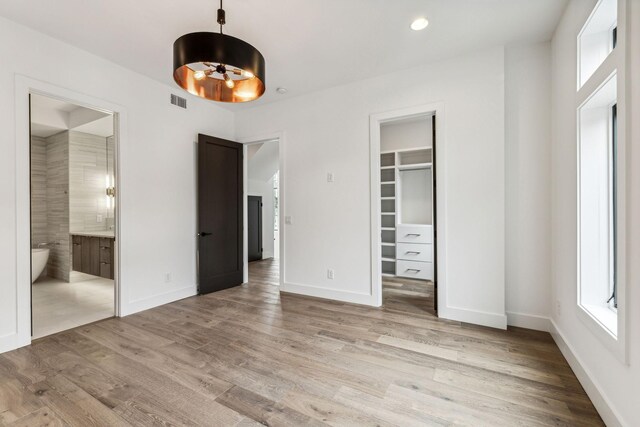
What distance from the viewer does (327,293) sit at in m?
3.82

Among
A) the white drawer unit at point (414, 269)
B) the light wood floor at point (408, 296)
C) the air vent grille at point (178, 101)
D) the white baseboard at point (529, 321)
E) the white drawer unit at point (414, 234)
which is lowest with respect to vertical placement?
the light wood floor at point (408, 296)

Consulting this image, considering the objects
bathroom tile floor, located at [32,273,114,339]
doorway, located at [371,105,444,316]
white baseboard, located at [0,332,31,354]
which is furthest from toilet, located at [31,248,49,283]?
doorway, located at [371,105,444,316]

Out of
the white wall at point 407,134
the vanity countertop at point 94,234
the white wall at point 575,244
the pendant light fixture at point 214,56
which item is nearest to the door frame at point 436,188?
the white wall at point 575,244

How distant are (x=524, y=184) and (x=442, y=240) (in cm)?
97

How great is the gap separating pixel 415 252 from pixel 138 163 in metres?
4.25

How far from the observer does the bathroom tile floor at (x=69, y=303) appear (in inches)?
117

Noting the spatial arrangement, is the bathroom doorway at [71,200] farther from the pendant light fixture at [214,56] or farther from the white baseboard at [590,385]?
the white baseboard at [590,385]

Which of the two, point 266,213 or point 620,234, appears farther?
point 266,213

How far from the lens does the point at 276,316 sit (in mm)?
3180

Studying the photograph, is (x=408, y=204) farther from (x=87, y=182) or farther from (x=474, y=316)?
(x=87, y=182)

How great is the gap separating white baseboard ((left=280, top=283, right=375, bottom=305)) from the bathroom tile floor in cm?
218

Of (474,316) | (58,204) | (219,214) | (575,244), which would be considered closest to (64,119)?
(58,204)

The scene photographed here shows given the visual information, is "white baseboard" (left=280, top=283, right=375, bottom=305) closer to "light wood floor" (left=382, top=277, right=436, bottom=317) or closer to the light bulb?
"light wood floor" (left=382, top=277, right=436, bottom=317)

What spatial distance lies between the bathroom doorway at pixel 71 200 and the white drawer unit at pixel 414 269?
182 inches
